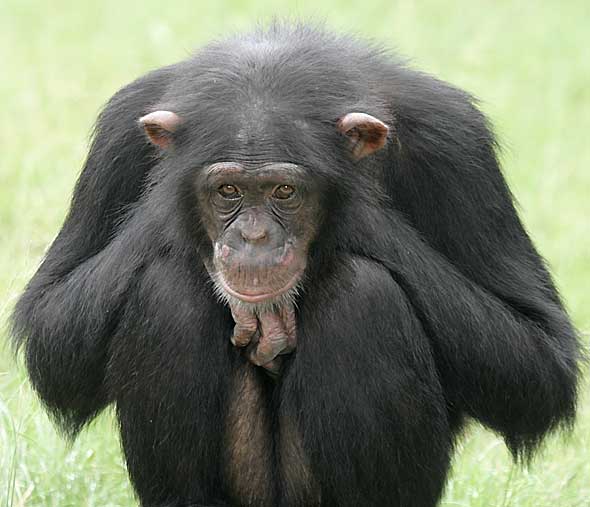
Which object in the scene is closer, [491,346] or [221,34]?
[491,346]

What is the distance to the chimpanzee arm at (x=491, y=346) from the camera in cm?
601

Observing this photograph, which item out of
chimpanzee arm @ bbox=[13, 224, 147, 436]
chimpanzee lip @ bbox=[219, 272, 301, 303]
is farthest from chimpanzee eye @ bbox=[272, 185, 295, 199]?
chimpanzee arm @ bbox=[13, 224, 147, 436]

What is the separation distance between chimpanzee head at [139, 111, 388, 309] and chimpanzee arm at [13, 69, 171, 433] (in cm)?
57

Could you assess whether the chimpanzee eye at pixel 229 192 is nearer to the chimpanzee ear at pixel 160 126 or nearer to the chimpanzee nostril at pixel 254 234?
the chimpanzee nostril at pixel 254 234

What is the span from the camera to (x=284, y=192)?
5691 mm

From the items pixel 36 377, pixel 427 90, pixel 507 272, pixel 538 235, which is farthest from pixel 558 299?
pixel 538 235

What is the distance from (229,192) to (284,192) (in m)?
0.24

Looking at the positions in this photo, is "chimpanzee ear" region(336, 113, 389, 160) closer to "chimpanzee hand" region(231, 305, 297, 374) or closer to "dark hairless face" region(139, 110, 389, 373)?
"dark hairless face" region(139, 110, 389, 373)

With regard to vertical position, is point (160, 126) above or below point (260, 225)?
above

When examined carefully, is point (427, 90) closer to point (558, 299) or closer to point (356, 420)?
point (558, 299)

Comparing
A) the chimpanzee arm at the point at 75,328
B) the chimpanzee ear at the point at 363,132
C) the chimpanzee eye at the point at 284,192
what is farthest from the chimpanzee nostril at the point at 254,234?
the chimpanzee arm at the point at 75,328

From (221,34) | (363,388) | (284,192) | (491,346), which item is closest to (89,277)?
(284,192)

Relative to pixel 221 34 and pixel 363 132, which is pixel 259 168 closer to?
pixel 363 132

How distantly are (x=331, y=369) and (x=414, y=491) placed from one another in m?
0.70
